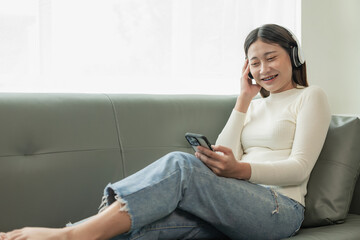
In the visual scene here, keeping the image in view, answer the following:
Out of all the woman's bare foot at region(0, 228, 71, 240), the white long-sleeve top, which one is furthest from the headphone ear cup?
Answer: the woman's bare foot at region(0, 228, 71, 240)

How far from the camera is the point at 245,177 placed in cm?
145

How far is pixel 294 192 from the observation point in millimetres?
1585

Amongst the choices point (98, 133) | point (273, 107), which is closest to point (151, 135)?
point (98, 133)

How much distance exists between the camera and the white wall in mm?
2824

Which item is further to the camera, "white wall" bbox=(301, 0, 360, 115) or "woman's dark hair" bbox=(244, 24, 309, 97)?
"white wall" bbox=(301, 0, 360, 115)

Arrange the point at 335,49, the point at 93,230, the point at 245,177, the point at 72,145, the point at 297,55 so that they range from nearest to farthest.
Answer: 1. the point at 93,230
2. the point at 245,177
3. the point at 72,145
4. the point at 297,55
5. the point at 335,49

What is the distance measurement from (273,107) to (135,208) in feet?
2.72

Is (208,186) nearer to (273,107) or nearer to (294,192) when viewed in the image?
(294,192)

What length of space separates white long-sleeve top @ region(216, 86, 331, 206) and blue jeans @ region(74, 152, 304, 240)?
0.30 feet

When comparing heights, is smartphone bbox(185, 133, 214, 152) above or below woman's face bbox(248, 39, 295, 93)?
below

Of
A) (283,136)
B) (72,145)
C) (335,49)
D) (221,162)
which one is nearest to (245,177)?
(221,162)

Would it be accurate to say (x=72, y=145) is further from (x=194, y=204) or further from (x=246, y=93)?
(x=246, y=93)

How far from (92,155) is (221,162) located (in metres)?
0.53

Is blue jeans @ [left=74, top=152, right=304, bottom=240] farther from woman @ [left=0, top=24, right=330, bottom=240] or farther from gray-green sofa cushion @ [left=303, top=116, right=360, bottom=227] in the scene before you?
gray-green sofa cushion @ [left=303, top=116, right=360, bottom=227]
